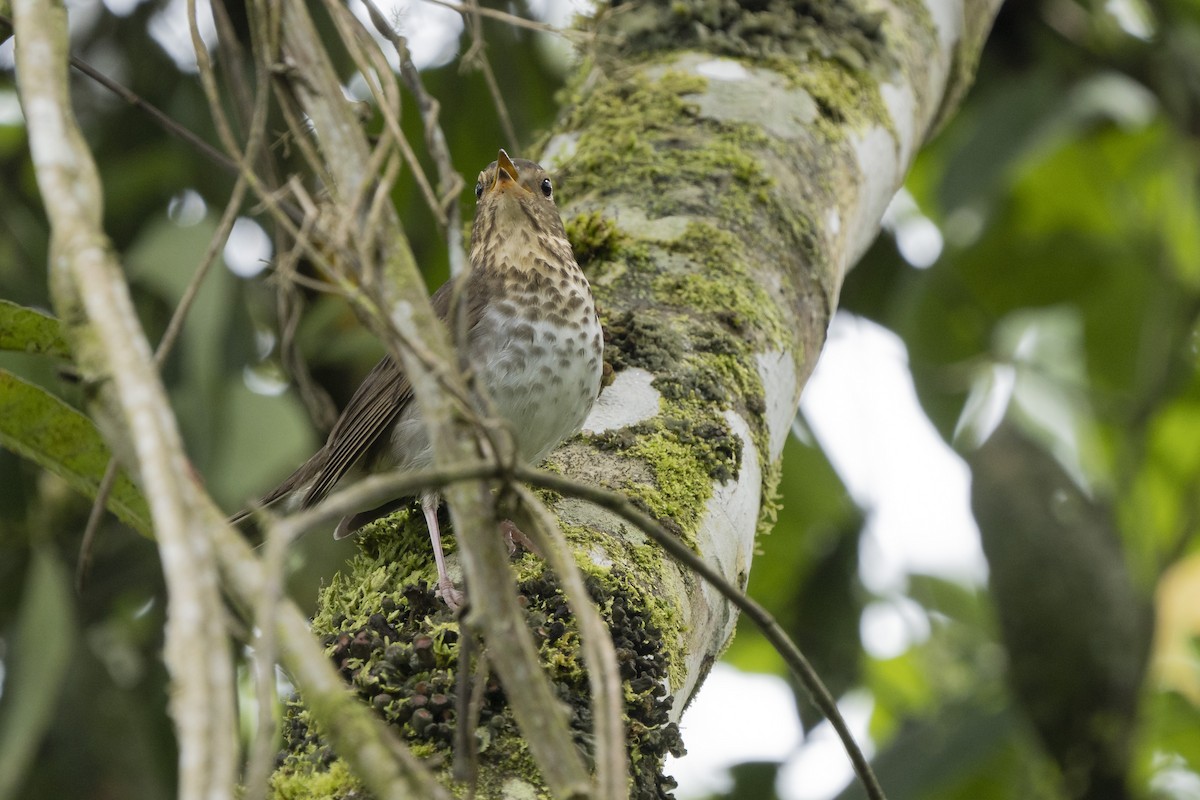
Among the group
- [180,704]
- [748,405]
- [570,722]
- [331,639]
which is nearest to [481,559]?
[180,704]

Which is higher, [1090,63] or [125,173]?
[125,173]

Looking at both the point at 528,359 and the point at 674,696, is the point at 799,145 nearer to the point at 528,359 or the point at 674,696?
the point at 528,359

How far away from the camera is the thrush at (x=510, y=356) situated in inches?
106

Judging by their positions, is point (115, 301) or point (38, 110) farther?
point (38, 110)

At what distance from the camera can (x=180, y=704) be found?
969 millimetres

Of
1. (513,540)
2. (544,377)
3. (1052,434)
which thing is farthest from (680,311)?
(1052,434)

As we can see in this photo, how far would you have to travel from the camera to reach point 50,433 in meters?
2.20

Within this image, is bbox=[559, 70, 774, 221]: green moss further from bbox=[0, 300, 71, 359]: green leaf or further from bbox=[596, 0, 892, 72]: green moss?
bbox=[0, 300, 71, 359]: green leaf

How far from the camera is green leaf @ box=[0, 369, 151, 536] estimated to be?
2.19 metres

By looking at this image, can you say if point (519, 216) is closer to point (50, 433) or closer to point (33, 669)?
point (50, 433)

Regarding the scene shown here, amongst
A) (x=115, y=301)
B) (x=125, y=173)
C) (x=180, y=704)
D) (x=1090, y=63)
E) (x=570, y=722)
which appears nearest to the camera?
(x=180, y=704)

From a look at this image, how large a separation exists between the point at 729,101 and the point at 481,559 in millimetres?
2022

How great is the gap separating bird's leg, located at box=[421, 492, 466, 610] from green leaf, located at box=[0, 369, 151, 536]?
0.52 m

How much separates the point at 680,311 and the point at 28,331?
4.03 ft
